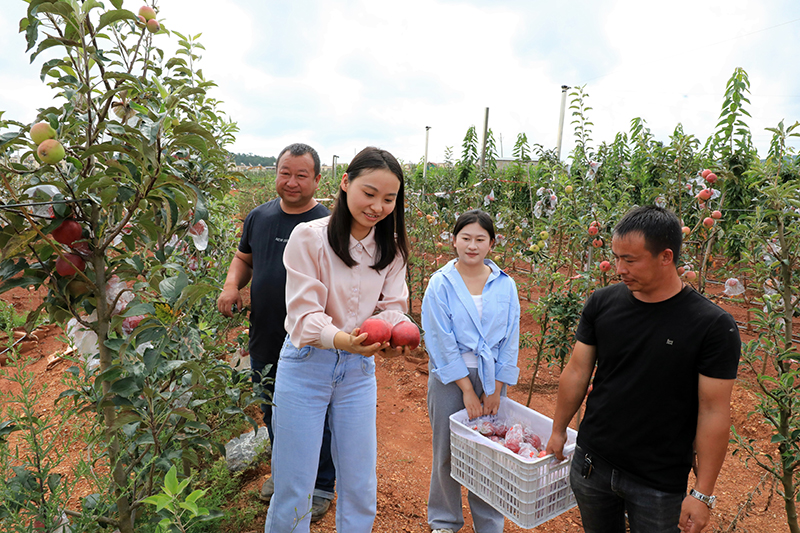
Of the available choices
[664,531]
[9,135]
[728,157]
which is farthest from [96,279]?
[728,157]

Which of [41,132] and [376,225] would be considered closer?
[41,132]

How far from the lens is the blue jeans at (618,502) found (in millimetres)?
1423

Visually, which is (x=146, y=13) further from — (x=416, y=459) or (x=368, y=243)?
(x=416, y=459)

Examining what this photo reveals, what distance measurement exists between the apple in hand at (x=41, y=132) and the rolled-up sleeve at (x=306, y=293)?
25.2 inches

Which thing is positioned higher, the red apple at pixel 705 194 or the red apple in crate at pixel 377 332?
the red apple at pixel 705 194

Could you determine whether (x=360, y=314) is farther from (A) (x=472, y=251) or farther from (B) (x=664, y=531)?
(B) (x=664, y=531)

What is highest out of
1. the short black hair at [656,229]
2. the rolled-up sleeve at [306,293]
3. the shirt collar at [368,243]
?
the short black hair at [656,229]

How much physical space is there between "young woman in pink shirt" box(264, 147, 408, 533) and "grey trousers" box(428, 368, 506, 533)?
0.59m

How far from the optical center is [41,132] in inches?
38.9

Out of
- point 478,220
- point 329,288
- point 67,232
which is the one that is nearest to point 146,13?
point 67,232

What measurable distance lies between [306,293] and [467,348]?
0.94 m

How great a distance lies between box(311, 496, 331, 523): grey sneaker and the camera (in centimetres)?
221

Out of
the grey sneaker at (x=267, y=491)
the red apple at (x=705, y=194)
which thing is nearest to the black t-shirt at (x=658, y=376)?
the red apple at (x=705, y=194)

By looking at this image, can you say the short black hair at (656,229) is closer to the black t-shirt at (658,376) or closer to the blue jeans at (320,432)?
the black t-shirt at (658,376)
